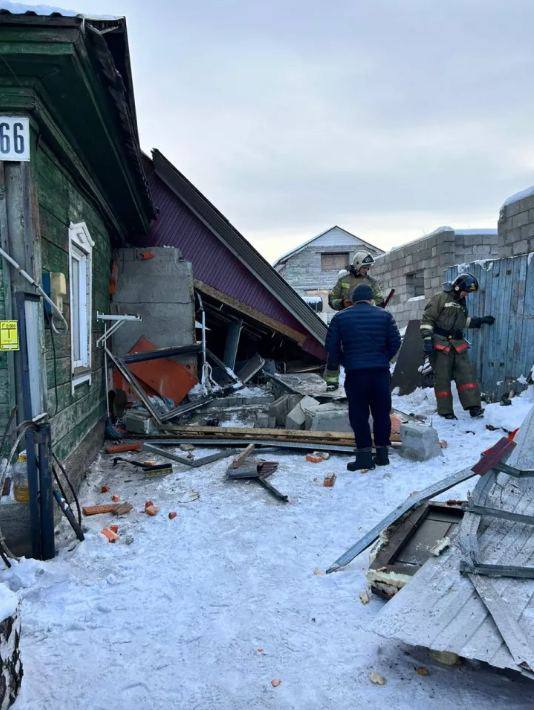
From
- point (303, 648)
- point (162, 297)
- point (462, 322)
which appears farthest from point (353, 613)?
point (162, 297)

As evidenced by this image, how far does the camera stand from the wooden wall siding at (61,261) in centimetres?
402

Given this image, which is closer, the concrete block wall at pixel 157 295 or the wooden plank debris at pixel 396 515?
the wooden plank debris at pixel 396 515

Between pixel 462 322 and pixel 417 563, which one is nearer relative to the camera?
pixel 417 563

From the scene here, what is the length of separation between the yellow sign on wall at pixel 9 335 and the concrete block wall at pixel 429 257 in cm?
1002

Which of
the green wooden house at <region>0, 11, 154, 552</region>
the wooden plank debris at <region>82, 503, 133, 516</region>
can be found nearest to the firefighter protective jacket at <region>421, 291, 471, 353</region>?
the green wooden house at <region>0, 11, 154, 552</region>

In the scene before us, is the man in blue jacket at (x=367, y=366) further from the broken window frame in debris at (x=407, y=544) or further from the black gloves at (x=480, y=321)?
the black gloves at (x=480, y=321)

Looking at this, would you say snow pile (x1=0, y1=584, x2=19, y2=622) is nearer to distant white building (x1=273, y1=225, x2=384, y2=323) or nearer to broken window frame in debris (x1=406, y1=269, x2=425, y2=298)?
broken window frame in debris (x1=406, y1=269, x2=425, y2=298)

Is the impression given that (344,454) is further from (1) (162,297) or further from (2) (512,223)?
(2) (512,223)

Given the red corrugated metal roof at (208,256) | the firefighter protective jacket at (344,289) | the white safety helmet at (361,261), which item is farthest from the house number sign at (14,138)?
Result: the red corrugated metal roof at (208,256)

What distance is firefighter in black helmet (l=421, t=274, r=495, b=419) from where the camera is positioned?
7.12 m

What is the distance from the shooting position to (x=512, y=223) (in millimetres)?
8281

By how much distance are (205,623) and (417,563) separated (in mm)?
1209

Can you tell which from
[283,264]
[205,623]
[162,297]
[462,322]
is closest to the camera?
[205,623]

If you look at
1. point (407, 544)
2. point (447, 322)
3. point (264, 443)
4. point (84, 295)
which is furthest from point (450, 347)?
point (84, 295)
